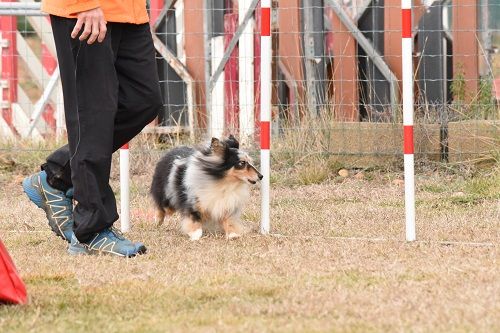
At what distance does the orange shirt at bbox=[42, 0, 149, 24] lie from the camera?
16.4 feet

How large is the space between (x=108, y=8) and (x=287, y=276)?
1525mm

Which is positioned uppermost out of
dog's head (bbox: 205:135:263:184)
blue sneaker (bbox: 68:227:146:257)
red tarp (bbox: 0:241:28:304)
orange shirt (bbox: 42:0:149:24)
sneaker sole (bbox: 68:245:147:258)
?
orange shirt (bbox: 42:0:149:24)

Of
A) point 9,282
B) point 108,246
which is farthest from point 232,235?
point 9,282

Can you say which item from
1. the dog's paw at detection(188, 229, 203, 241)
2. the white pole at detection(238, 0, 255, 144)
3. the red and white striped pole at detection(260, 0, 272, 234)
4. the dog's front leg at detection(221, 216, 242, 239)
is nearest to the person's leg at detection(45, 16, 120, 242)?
the dog's paw at detection(188, 229, 203, 241)

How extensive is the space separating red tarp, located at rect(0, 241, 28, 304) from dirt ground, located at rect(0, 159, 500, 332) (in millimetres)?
47

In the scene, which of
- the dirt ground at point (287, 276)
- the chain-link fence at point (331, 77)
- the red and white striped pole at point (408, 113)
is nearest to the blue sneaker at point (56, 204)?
the dirt ground at point (287, 276)

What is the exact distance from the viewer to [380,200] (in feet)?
24.6

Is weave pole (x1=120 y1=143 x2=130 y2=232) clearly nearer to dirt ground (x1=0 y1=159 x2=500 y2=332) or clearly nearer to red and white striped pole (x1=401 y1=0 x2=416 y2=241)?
dirt ground (x1=0 y1=159 x2=500 y2=332)

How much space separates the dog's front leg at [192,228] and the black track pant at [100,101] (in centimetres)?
74

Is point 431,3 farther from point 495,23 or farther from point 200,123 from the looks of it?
point 200,123

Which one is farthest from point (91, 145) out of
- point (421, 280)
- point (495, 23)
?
point (495, 23)

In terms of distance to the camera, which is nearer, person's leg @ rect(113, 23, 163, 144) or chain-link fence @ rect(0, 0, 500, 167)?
person's leg @ rect(113, 23, 163, 144)

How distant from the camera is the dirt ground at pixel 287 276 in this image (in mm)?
3783

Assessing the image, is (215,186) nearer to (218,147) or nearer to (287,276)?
(218,147)
